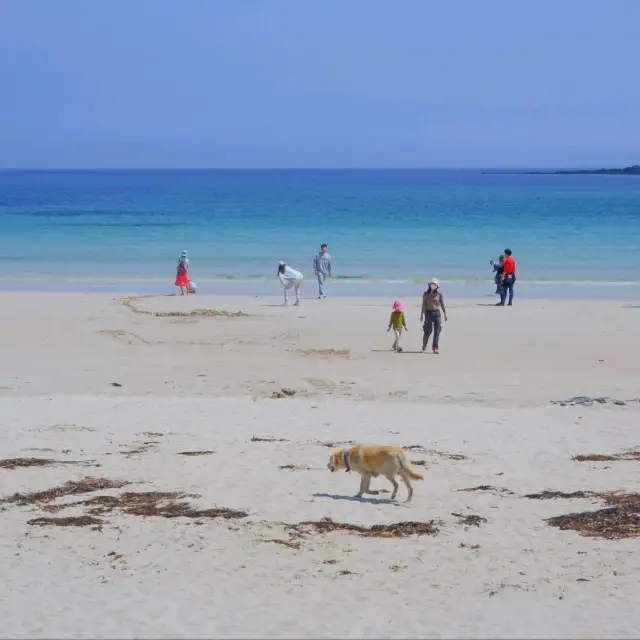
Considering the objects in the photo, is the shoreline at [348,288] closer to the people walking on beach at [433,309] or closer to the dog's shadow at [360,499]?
the people walking on beach at [433,309]

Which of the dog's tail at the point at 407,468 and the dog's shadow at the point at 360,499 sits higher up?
the dog's tail at the point at 407,468

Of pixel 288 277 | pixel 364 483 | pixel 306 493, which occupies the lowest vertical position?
pixel 306 493

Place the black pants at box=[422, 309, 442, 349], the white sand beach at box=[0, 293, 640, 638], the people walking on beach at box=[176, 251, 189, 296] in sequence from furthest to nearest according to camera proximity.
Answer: the people walking on beach at box=[176, 251, 189, 296] < the black pants at box=[422, 309, 442, 349] < the white sand beach at box=[0, 293, 640, 638]

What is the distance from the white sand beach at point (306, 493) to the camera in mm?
6891

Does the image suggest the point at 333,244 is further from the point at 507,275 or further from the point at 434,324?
the point at 434,324

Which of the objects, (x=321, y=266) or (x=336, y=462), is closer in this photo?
(x=336, y=462)

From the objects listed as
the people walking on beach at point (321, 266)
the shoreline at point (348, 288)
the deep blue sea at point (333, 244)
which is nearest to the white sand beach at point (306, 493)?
the people walking on beach at point (321, 266)

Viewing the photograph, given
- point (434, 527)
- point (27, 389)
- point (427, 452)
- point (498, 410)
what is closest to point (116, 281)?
point (27, 389)

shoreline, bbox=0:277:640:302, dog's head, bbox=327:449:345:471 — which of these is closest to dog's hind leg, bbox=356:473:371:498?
dog's head, bbox=327:449:345:471

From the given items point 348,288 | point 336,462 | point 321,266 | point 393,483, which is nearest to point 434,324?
point 336,462

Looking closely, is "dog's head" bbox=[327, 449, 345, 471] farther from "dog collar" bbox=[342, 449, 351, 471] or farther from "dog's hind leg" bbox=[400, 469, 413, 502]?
"dog's hind leg" bbox=[400, 469, 413, 502]

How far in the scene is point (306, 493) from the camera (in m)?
9.52

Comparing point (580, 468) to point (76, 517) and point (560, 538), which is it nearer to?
point (560, 538)

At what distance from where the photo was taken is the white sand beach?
6.89 m
